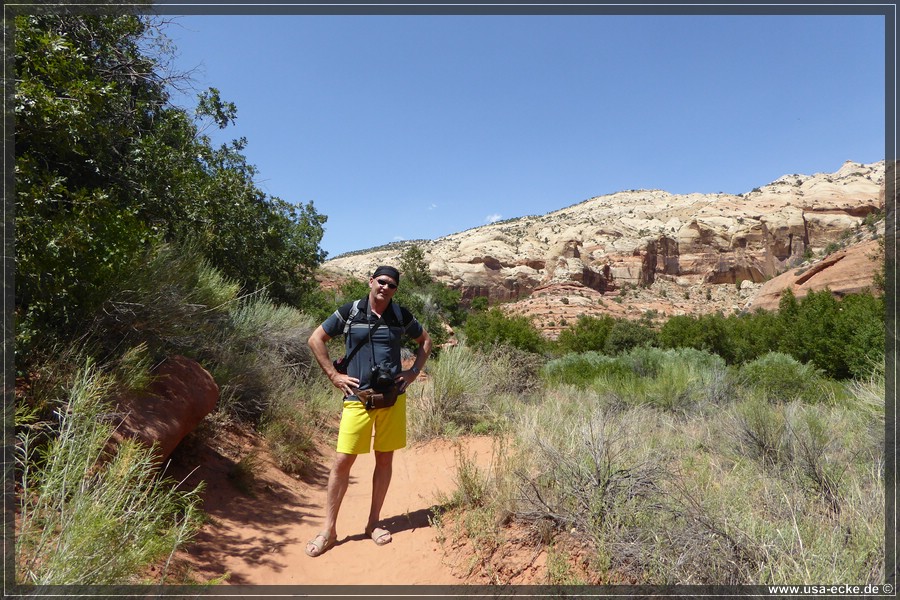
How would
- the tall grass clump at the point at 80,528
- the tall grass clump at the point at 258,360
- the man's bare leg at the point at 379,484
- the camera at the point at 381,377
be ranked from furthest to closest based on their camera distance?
the tall grass clump at the point at 258,360
the man's bare leg at the point at 379,484
the camera at the point at 381,377
the tall grass clump at the point at 80,528

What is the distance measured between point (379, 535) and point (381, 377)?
1.32 metres

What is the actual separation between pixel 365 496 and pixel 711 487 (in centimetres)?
345

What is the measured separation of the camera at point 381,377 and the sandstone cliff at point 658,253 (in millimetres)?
47442

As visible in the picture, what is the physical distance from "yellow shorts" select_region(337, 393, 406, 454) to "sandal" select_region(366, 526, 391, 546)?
66cm

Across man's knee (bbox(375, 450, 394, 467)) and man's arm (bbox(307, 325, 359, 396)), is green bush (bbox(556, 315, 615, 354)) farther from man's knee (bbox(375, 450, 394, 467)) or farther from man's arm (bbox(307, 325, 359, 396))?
man's arm (bbox(307, 325, 359, 396))

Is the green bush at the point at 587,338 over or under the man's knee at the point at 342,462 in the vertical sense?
under

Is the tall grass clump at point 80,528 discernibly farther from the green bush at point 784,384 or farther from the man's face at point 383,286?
the green bush at point 784,384

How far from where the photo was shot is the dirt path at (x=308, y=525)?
10.0ft

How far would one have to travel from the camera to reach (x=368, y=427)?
3.35 meters

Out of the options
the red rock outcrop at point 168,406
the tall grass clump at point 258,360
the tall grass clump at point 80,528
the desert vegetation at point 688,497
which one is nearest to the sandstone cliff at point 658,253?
the tall grass clump at point 258,360

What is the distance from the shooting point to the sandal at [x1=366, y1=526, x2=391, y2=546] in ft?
11.2

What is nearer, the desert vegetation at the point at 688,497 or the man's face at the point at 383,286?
the desert vegetation at the point at 688,497

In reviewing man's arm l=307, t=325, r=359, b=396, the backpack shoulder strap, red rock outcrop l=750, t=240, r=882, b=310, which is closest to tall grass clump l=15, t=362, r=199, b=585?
man's arm l=307, t=325, r=359, b=396

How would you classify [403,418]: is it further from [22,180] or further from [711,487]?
[22,180]
